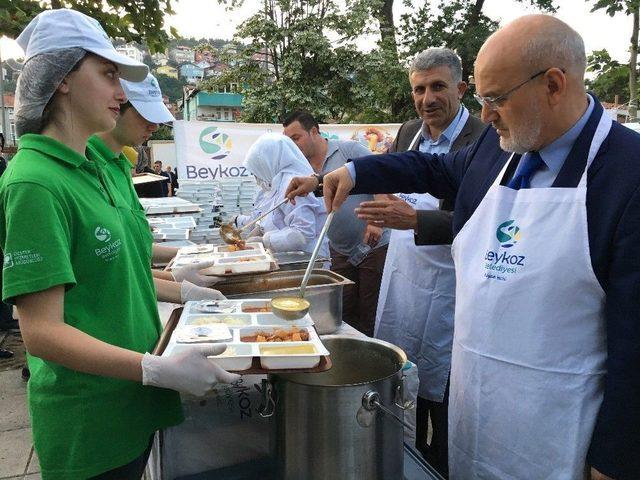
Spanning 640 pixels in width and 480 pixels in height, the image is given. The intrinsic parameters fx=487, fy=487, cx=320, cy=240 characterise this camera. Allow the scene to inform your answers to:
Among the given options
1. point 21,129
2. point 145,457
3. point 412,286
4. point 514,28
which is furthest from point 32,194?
point 412,286

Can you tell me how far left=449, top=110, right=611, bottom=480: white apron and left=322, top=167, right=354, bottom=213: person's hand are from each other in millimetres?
539

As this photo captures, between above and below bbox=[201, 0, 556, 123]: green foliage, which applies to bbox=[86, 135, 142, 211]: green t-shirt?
below

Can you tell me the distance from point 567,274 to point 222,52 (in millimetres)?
13010

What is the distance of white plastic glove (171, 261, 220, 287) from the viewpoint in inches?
83.1

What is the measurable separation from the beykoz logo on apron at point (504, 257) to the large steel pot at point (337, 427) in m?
0.38

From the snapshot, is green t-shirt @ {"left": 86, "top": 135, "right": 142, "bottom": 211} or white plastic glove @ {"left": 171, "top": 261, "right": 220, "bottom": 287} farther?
white plastic glove @ {"left": 171, "top": 261, "right": 220, "bottom": 287}

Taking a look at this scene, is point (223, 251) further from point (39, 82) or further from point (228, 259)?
point (39, 82)

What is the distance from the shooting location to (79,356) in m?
1.07

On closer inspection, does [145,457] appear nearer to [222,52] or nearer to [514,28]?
[514,28]

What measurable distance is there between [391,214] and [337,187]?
0.35 metres

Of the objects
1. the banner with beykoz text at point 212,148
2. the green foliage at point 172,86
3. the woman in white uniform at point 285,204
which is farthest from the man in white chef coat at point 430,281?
the green foliage at point 172,86

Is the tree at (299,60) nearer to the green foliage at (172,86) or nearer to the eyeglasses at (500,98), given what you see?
the eyeglasses at (500,98)

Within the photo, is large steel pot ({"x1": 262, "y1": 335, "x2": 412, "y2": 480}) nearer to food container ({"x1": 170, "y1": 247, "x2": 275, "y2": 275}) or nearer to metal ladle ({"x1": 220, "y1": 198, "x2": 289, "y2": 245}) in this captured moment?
food container ({"x1": 170, "y1": 247, "x2": 275, "y2": 275})

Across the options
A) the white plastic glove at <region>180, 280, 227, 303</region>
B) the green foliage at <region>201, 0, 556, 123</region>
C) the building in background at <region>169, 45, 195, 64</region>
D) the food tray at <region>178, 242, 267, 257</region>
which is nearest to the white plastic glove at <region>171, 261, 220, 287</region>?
the white plastic glove at <region>180, 280, 227, 303</region>
